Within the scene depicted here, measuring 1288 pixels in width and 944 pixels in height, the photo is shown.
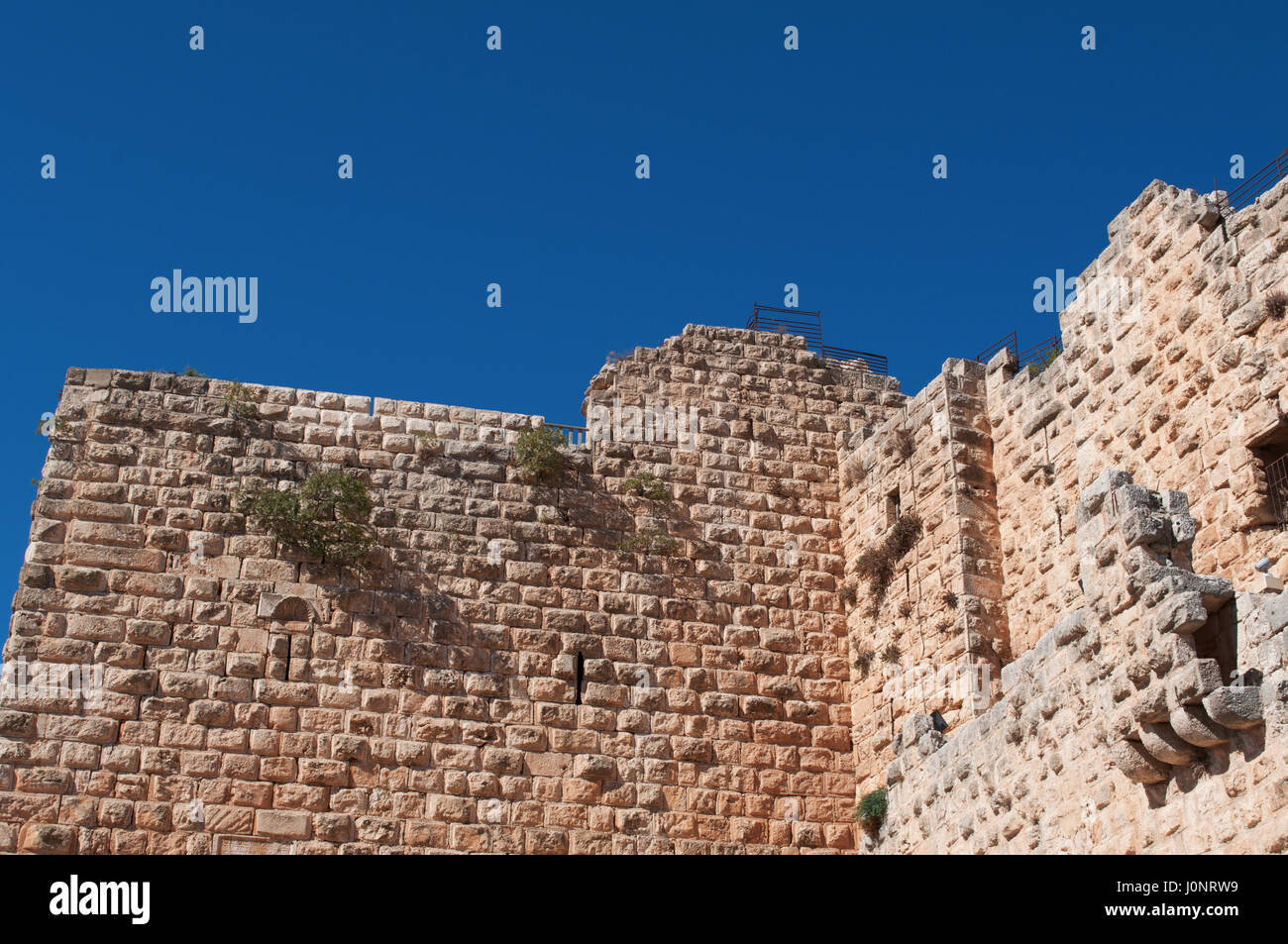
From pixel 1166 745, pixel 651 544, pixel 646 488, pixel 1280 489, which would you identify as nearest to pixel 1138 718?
pixel 1166 745

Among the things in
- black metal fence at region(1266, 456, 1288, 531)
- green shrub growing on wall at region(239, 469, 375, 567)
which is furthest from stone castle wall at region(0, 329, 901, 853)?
black metal fence at region(1266, 456, 1288, 531)

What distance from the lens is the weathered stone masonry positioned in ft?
35.8

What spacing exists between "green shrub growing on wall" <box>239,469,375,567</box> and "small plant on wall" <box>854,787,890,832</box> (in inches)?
174

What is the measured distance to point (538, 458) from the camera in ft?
45.0

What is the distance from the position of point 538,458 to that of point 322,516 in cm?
191

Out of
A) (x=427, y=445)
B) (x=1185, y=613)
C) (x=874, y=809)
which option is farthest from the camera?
(x=427, y=445)

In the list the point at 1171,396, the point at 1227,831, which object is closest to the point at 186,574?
the point at 1171,396

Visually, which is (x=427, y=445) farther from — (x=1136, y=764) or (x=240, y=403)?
(x=1136, y=764)

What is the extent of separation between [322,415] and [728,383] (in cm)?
367

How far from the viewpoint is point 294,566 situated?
12.8 m

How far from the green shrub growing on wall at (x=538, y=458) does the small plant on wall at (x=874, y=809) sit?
150 inches

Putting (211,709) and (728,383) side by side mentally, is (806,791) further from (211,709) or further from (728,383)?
(211,709)

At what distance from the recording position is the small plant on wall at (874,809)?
11.9 m

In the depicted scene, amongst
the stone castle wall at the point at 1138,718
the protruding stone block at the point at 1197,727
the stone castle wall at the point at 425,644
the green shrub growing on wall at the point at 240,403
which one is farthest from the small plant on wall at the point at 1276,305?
the green shrub growing on wall at the point at 240,403
